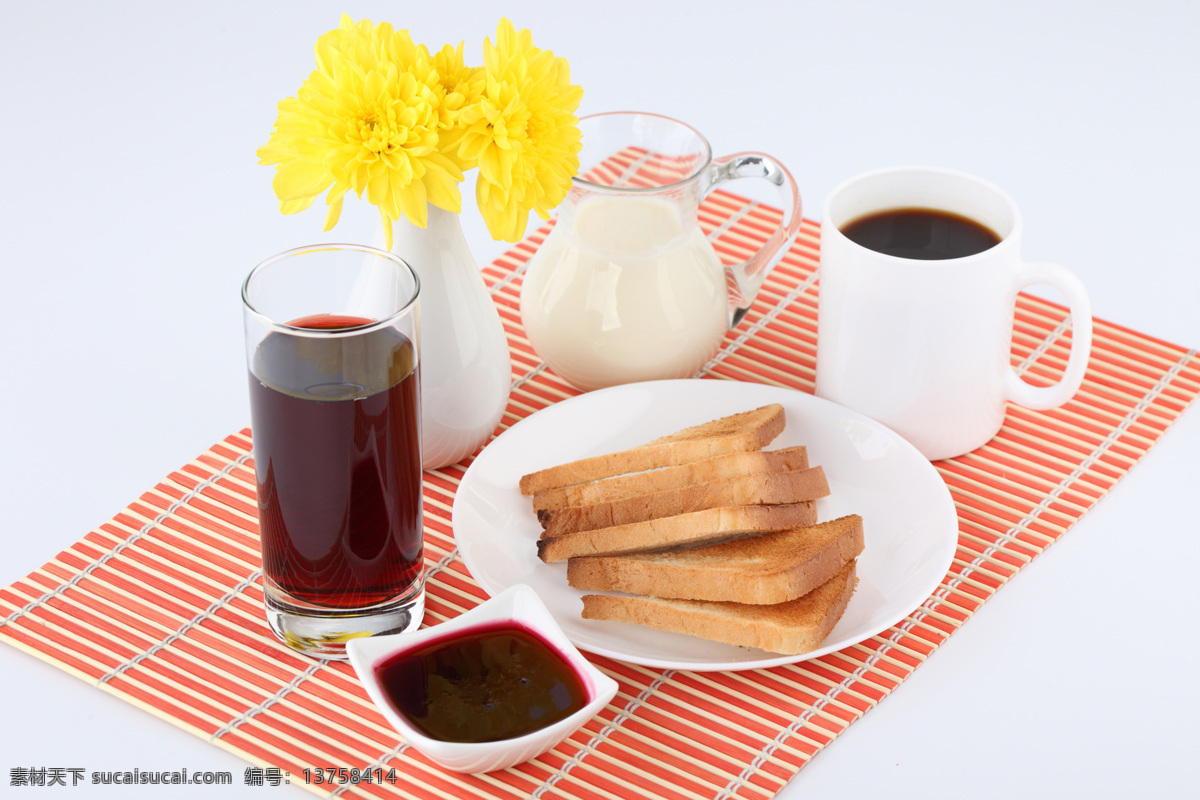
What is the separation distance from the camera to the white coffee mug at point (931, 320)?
198cm

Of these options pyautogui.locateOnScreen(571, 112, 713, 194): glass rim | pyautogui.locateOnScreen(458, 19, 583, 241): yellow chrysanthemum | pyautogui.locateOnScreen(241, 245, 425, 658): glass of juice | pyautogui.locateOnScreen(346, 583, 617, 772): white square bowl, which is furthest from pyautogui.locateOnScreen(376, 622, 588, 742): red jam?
pyautogui.locateOnScreen(571, 112, 713, 194): glass rim

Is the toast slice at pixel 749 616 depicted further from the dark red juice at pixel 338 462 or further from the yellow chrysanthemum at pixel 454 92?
the yellow chrysanthemum at pixel 454 92

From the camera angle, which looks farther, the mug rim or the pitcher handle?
the pitcher handle

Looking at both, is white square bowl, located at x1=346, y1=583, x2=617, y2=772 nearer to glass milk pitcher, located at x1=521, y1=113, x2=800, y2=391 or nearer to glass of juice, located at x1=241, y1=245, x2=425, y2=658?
glass of juice, located at x1=241, y1=245, x2=425, y2=658

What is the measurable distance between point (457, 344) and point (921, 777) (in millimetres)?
861

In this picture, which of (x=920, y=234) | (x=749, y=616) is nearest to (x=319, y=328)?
(x=749, y=616)

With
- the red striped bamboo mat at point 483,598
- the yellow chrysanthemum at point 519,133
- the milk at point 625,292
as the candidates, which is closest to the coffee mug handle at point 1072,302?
the red striped bamboo mat at point 483,598

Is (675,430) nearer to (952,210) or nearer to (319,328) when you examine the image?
(952,210)

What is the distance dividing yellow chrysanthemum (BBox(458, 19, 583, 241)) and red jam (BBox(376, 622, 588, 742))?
52cm

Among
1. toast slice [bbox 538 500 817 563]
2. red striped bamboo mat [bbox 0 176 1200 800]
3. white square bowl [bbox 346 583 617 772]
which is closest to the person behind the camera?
white square bowl [bbox 346 583 617 772]

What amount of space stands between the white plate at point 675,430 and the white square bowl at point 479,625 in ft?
0.19

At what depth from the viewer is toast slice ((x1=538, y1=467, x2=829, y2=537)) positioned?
182 cm

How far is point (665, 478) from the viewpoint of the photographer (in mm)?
1896

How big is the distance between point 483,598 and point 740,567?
1.27 feet
